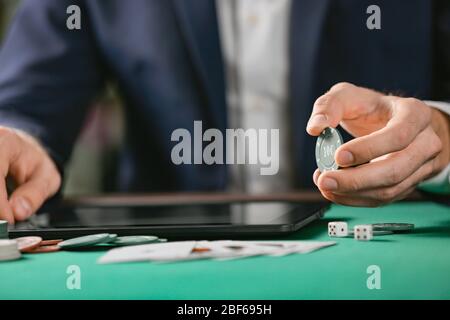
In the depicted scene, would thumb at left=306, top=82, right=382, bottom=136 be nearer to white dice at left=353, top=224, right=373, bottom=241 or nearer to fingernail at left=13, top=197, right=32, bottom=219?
white dice at left=353, top=224, right=373, bottom=241

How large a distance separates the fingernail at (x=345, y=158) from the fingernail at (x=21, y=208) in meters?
0.45

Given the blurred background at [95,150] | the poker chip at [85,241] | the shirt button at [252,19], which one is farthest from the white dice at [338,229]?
the blurred background at [95,150]

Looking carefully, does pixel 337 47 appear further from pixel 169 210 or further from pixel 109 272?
pixel 109 272

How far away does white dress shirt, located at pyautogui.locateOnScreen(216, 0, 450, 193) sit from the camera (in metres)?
1.31

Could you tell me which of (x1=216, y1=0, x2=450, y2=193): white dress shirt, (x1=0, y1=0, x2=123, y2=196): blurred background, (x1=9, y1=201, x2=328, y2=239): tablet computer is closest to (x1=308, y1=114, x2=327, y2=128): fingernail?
(x1=9, y1=201, x2=328, y2=239): tablet computer

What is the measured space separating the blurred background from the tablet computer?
87 centimetres

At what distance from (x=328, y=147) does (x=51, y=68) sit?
86 cm

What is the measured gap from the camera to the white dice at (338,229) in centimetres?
74

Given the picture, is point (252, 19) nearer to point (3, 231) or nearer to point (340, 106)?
point (340, 106)

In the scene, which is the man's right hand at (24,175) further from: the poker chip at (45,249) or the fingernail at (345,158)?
the fingernail at (345,158)

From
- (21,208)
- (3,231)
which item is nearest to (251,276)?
(3,231)

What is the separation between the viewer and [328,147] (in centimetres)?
79
